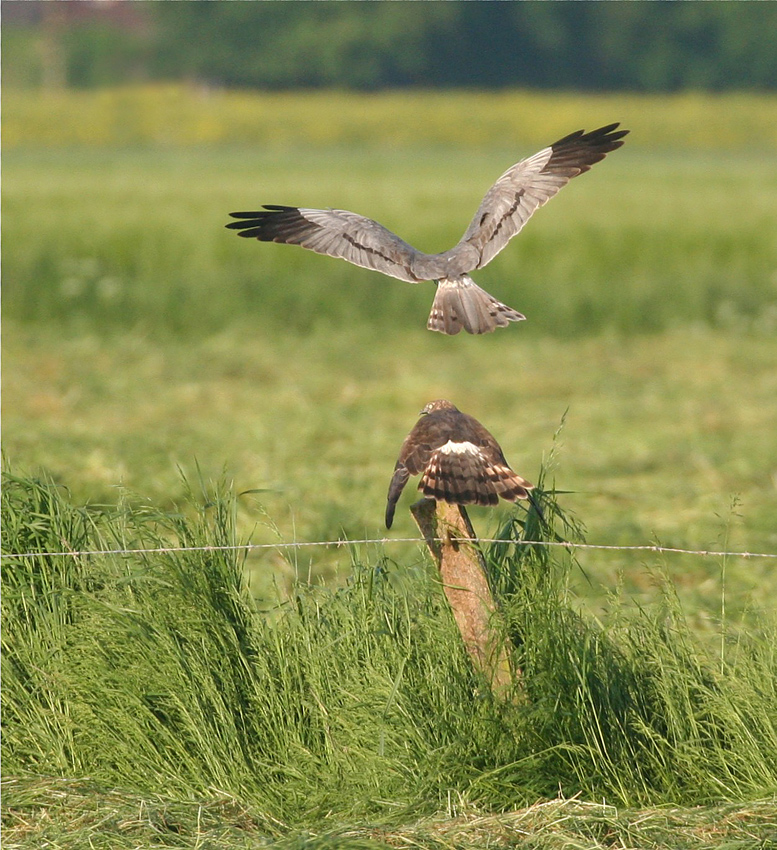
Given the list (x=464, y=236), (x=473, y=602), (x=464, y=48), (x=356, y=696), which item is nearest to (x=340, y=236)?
(x=464, y=236)

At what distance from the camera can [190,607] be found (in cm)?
285

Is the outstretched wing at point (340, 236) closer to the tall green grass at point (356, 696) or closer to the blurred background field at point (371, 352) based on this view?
the tall green grass at point (356, 696)

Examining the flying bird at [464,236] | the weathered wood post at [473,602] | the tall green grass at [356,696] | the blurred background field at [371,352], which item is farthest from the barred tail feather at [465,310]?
the blurred background field at [371,352]

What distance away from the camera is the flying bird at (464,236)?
7.75 ft

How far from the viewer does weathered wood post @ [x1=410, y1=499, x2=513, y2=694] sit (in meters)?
2.73

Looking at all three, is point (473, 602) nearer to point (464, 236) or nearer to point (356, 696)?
point (356, 696)

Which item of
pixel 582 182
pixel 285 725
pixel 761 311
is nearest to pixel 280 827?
pixel 285 725

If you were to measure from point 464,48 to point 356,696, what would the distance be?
122 ft

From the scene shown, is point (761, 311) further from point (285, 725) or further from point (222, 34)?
point (222, 34)

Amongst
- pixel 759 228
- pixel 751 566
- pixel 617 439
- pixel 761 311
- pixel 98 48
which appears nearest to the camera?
pixel 751 566

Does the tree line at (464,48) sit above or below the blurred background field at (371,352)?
above

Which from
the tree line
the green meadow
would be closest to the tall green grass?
the green meadow

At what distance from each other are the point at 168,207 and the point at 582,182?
6763 millimetres

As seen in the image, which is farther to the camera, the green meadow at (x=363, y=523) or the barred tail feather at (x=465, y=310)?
the green meadow at (x=363, y=523)
